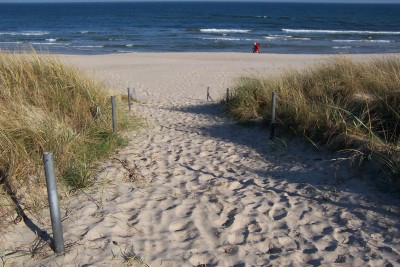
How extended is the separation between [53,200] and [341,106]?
181 inches

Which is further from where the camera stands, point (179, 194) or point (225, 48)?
point (225, 48)

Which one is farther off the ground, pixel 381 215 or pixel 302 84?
pixel 302 84

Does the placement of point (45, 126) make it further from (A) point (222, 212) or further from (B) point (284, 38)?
(B) point (284, 38)

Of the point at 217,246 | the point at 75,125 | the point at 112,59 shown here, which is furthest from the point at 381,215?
→ the point at 112,59

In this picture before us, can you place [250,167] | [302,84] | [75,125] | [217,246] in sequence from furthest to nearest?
[302,84] < [75,125] < [250,167] < [217,246]

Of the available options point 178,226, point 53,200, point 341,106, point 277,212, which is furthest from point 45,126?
point 341,106

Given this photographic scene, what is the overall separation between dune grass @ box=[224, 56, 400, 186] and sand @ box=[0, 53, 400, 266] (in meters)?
0.28

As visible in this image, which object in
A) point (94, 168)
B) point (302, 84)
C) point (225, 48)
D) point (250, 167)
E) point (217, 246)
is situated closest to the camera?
point (217, 246)

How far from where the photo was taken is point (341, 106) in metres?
6.08

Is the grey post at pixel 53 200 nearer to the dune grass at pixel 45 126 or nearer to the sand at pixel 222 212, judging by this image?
the sand at pixel 222 212

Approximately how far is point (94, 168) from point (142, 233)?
156 centimetres

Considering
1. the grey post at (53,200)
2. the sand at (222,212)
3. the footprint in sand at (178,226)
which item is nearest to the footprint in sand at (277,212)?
the sand at (222,212)

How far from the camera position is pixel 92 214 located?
361 cm

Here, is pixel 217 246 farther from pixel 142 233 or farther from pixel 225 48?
pixel 225 48
